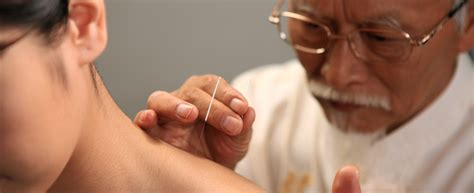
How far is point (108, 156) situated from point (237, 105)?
190 mm

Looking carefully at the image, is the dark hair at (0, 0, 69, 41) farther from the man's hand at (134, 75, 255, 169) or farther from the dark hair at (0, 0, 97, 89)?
the man's hand at (134, 75, 255, 169)

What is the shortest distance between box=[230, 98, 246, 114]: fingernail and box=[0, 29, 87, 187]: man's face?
0.23 meters

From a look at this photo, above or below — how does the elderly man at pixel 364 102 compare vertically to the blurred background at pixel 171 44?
below

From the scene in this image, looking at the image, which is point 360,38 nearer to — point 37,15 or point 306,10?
point 306,10

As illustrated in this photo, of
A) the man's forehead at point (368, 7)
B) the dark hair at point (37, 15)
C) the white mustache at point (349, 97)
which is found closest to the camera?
the dark hair at point (37, 15)

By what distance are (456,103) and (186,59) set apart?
644mm

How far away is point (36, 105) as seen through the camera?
0.64 metres

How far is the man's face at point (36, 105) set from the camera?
2.04 ft

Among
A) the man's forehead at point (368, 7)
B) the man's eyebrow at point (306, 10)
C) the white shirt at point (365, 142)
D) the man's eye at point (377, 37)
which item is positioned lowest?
the white shirt at point (365, 142)

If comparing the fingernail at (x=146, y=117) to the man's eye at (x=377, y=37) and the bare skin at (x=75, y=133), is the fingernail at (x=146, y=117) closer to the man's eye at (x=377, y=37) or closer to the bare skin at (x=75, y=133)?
the bare skin at (x=75, y=133)

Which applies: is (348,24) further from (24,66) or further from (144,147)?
(24,66)

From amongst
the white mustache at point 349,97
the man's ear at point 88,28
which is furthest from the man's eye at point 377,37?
the man's ear at point 88,28

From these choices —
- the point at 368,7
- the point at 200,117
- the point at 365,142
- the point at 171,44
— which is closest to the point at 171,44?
the point at 171,44

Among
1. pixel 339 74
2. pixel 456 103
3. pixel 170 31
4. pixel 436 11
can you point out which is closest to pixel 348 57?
pixel 339 74
